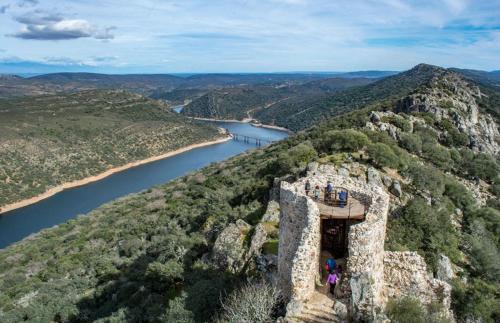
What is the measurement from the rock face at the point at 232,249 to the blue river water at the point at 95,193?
50.3m

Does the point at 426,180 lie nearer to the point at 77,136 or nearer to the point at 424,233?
the point at 424,233

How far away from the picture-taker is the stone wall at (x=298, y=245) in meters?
9.35

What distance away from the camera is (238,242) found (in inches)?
705

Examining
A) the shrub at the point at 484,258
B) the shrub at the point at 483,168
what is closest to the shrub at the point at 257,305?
the shrub at the point at 484,258

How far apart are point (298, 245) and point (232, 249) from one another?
8318mm

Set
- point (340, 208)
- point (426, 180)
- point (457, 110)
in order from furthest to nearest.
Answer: point (457, 110) < point (426, 180) < point (340, 208)

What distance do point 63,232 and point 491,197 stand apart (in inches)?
1633

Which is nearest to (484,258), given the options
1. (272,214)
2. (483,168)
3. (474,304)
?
(474,304)

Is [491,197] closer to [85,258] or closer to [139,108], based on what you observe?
[85,258]

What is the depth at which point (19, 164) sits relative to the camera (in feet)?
269

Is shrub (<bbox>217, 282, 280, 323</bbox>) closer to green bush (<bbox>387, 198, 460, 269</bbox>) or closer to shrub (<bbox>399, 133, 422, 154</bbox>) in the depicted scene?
green bush (<bbox>387, 198, 460, 269</bbox>)

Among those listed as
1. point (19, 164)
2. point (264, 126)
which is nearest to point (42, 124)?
point (19, 164)

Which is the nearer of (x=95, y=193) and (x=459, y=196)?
(x=459, y=196)

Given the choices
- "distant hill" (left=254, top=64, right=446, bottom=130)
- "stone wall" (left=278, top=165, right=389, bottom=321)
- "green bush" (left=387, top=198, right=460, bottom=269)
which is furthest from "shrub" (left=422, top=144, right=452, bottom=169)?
"distant hill" (left=254, top=64, right=446, bottom=130)
